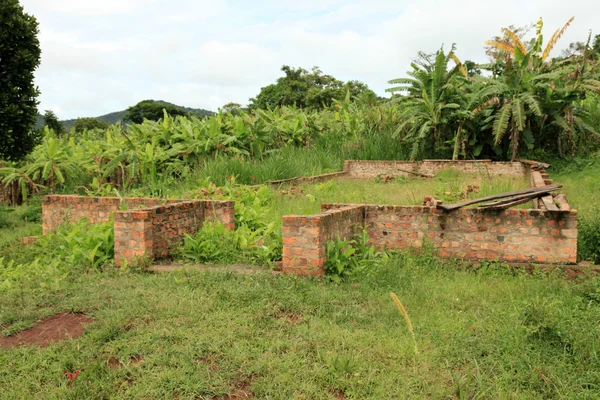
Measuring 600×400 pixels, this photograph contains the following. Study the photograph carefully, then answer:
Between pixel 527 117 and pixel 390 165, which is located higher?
pixel 527 117

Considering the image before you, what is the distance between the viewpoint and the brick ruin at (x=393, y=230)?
196 inches

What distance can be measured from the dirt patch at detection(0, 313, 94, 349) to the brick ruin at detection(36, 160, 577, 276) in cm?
143

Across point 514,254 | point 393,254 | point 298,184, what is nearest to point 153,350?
point 393,254

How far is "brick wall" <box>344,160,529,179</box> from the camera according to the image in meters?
11.4

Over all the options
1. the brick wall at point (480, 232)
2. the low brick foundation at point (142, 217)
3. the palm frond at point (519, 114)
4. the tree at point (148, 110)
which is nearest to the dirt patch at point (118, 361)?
the low brick foundation at point (142, 217)

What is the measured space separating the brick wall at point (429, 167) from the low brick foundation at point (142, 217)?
654 centimetres

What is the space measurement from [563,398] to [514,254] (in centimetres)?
255

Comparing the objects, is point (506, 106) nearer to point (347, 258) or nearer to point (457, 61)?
point (457, 61)

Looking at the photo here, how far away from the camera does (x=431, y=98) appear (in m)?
13.0

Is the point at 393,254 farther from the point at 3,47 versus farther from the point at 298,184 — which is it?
the point at 3,47

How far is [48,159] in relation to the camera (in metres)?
10.6

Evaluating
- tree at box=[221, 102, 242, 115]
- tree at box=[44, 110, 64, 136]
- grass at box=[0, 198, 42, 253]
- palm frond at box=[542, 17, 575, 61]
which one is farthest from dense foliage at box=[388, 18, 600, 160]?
tree at box=[44, 110, 64, 136]

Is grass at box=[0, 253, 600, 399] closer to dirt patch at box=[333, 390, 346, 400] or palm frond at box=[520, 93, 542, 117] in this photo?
dirt patch at box=[333, 390, 346, 400]

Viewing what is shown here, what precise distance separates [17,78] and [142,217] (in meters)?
6.20
